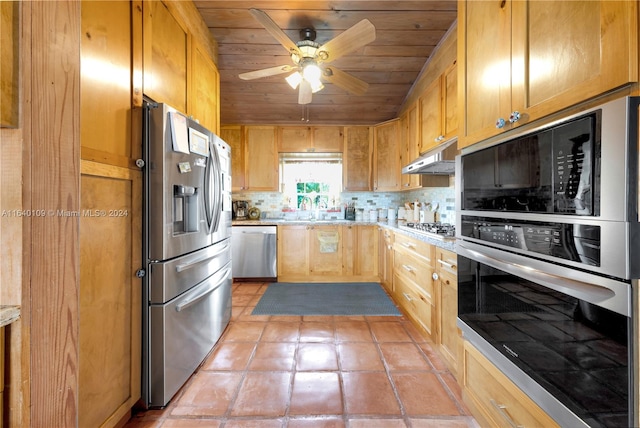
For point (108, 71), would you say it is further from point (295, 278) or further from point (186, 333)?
point (295, 278)

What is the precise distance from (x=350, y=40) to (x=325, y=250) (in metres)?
2.55

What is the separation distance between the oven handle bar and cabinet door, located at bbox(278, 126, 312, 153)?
3.29 meters

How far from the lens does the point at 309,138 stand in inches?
157

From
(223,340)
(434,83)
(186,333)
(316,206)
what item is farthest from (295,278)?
(434,83)

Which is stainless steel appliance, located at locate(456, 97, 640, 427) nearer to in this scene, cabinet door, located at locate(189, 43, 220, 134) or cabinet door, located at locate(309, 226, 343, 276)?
cabinet door, located at locate(189, 43, 220, 134)

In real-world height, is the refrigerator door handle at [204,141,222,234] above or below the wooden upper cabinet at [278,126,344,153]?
below

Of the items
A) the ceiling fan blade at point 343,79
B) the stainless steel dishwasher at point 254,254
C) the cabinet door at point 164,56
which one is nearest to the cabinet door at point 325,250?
the stainless steel dishwasher at point 254,254

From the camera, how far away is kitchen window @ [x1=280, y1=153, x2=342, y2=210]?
434 centimetres

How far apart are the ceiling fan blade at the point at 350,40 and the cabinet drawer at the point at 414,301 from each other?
1892mm

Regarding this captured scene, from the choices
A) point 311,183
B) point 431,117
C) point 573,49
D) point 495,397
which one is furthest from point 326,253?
point 573,49

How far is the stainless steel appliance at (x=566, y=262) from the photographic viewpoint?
658mm

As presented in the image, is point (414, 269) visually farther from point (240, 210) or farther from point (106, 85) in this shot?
point (240, 210)

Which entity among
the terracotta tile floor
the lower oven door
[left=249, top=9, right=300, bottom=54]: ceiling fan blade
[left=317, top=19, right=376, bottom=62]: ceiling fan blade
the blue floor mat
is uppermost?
[left=249, top=9, right=300, bottom=54]: ceiling fan blade

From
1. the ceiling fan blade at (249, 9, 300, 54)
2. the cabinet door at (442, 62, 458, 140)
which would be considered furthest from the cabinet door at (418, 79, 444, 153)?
the ceiling fan blade at (249, 9, 300, 54)
